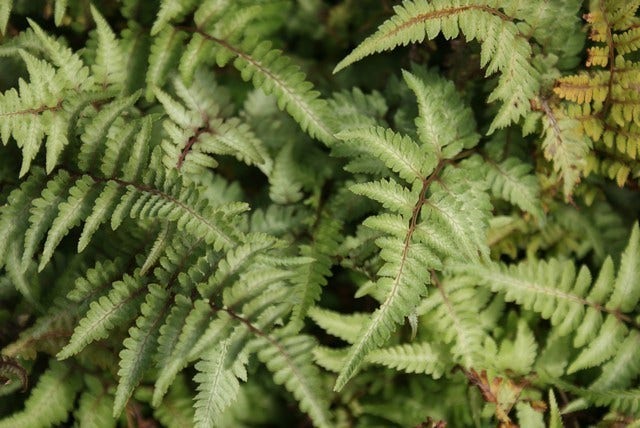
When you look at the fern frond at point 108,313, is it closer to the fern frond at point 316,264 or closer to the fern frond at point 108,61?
the fern frond at point 316,264

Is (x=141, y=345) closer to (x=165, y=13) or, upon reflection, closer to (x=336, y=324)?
(x=336, y=324)

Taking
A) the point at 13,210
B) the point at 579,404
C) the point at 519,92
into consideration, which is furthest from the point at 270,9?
the point at 579,404

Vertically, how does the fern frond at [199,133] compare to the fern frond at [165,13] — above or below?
below

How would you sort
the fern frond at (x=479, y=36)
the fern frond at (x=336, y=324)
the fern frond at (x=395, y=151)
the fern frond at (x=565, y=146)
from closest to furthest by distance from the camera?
the fern frond at (x=479, y=36) → the fern frond at (x=395, y=151) → the fern frond at (x=565, y=146) → the fern frond at (x=336, y=324)

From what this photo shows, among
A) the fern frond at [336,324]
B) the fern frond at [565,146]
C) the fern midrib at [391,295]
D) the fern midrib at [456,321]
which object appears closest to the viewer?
the fern midrib at [391,295]

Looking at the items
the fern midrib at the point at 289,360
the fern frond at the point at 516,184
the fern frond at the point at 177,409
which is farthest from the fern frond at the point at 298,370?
the fern frond at the point at 516,184

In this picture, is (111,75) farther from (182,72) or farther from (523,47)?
(523,47)

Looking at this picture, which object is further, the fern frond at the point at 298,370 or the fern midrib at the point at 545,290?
the fern midrib at the point at 545,290

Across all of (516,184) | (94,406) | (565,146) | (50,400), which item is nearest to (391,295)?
(516,184)
